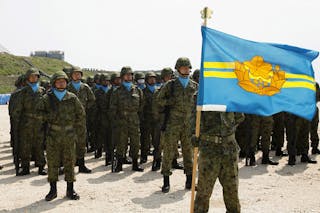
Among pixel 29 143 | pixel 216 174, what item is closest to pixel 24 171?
pixel 29 143

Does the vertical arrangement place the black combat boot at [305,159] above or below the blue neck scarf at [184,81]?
below

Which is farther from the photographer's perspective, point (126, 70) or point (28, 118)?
point (126, 70)

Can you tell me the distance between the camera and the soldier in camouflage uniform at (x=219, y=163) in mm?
5008

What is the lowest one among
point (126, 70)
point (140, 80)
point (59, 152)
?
point (59, 152)

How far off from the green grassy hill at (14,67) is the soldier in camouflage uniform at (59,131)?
44.5 metres

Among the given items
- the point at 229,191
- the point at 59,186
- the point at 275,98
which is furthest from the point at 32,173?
the point at 275,98

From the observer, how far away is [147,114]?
1095 centimetres

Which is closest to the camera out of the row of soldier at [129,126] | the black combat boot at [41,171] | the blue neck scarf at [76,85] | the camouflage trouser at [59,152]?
the row of soldier at [129,126]

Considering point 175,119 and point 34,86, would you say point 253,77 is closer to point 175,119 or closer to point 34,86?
point 175,119

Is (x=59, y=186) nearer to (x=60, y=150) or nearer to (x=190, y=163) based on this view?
(x=60, y=150)

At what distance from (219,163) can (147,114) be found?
6059mm

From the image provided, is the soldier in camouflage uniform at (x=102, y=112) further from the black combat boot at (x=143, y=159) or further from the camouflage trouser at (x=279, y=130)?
the camouflage trouser at (x=279, y=130)

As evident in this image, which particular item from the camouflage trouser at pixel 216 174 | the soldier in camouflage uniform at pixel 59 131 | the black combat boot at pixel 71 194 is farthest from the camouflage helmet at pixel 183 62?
the black combat boot at pixel 71 194

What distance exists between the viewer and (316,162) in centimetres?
1028
